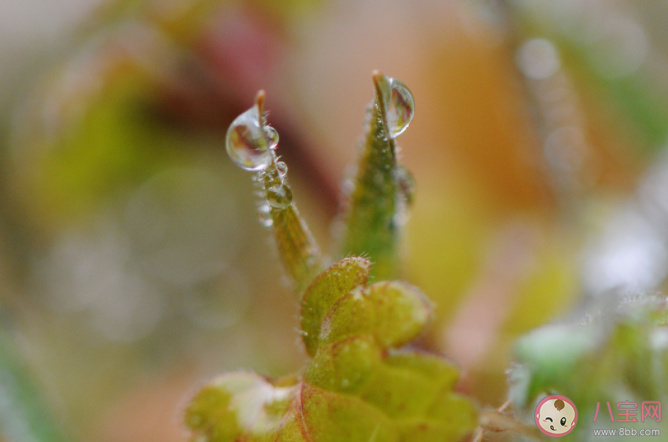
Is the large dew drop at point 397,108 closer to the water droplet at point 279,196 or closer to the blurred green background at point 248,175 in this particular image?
the water droplet at point 279,196

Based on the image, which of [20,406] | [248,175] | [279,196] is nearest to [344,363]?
[279,196]

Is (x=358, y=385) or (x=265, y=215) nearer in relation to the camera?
(x=358, y=385)

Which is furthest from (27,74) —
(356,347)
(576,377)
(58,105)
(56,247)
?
(576,377)

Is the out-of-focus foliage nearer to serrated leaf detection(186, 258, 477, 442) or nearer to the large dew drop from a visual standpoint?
serrated leaf detection(186, 258, 477, 442)

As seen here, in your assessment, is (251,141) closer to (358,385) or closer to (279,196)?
(279,196)

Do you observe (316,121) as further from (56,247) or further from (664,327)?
(664,327)

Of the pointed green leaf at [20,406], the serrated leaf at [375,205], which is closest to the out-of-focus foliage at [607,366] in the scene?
the serrated leaf at [375,205]

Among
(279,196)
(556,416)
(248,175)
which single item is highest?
(248,175)
